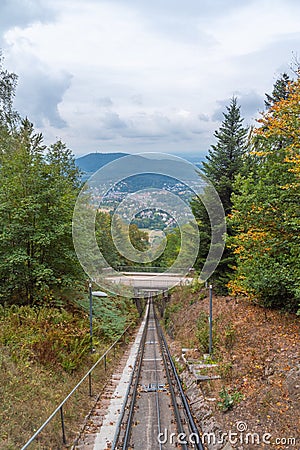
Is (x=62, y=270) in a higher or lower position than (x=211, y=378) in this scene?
higher

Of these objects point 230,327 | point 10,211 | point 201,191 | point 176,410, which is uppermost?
point 201,191

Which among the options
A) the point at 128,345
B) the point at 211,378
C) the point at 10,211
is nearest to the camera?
the point at 211,378

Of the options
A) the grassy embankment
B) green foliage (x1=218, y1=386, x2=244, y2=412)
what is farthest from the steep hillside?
the grassy embankment

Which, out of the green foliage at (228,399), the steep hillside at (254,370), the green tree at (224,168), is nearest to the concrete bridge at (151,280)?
the green tree at (224,168)

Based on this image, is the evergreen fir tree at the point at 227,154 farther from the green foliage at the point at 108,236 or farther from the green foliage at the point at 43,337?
the green foliage at the point at 43,337

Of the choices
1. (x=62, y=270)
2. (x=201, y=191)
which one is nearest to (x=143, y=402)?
(x=62, y=270)

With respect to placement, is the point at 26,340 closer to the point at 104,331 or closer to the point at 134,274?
the point at 104,331

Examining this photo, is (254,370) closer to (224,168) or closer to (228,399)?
(228,399)

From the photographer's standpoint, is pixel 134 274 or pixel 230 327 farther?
pixel 134 274
